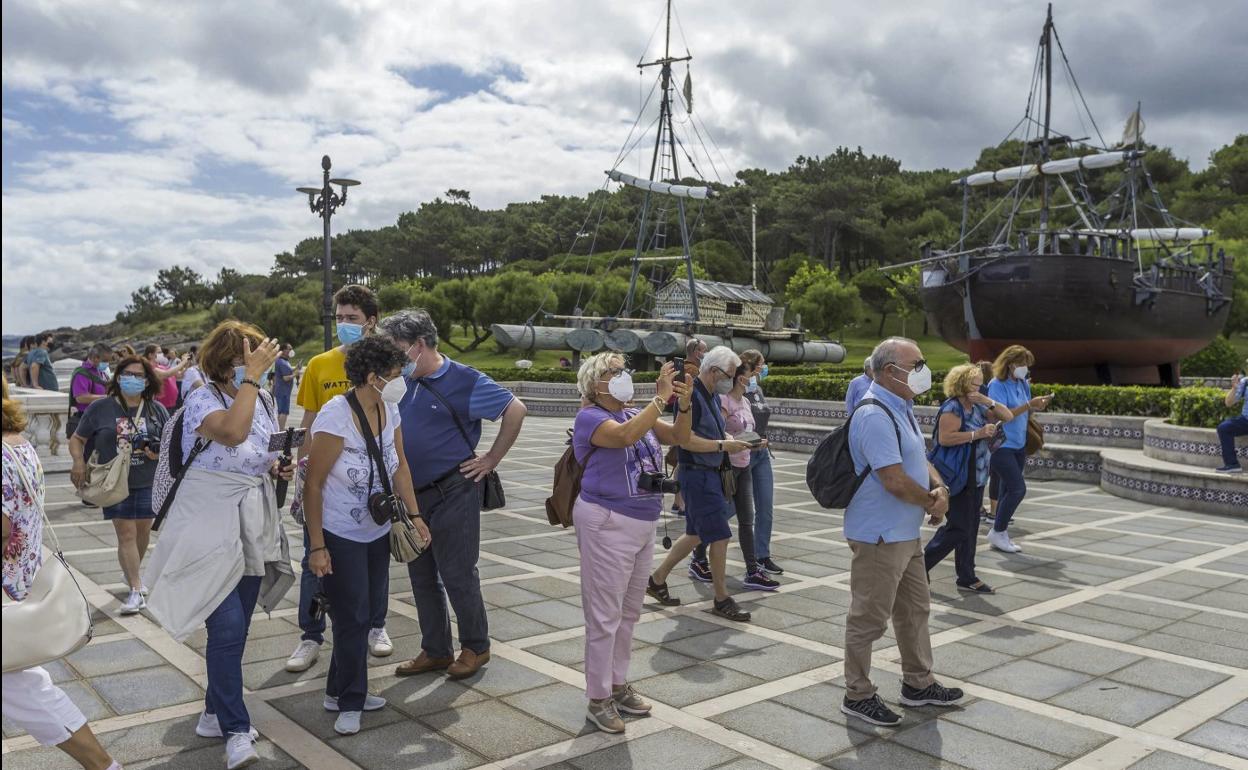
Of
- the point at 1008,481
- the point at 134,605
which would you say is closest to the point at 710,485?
the point at 1008,481

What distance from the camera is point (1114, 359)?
2462cm

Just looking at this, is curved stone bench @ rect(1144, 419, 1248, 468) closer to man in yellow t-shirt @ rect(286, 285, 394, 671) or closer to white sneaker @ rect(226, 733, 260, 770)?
man in yellow t-shirt @ rect(286, 285, 394, 671)

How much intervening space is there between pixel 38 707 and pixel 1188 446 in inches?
490

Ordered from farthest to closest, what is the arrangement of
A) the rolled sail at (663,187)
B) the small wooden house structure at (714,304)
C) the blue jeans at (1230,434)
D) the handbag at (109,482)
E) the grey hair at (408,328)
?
1. the small wooden house structure at (714,304)
2. the rolled sail at (663,187)
3. the blue jeans at (1230,434)
4. the handbag at (109,482)
5. the grey hair at (408,328)

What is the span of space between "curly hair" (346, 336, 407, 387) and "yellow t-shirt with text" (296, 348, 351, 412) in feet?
3.59


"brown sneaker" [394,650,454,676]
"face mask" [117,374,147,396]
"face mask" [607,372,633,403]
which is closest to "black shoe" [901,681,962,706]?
"face mask" [607,372,633,403]

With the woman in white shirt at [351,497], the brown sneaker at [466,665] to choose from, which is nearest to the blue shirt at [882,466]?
the brown sneaker at [466,665]

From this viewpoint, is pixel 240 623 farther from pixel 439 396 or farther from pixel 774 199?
pixel 774 199

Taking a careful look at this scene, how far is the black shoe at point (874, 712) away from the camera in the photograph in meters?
4.43

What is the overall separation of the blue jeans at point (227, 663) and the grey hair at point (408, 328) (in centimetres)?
146

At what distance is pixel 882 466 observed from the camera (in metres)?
4.42

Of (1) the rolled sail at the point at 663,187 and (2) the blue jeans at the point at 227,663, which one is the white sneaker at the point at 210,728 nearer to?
(2) the blue jeans at the point at 227,663

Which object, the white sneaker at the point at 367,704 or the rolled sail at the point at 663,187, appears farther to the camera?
the rolled sail at the point at 663,187

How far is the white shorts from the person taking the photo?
3.05 metres
